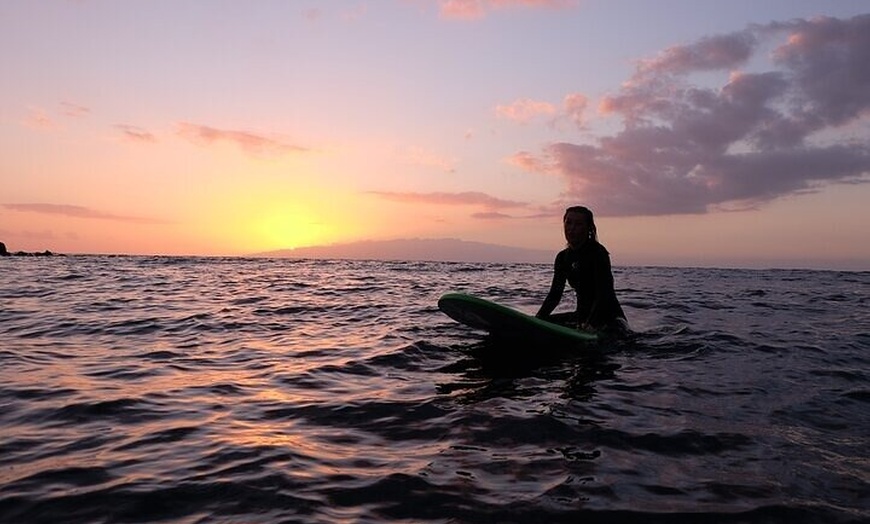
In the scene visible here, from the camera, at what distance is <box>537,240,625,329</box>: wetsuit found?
10.5 m

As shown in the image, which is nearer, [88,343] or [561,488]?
[561,488]

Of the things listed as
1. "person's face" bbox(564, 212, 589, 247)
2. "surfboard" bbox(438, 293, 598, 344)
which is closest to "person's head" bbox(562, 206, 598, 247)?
"person's face" bbox(564, 212, 589, 247)

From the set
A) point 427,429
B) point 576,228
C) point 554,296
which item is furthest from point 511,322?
point 427,429

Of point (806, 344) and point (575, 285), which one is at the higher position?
point (575, 285)

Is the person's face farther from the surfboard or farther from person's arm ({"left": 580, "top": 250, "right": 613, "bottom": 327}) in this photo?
the surfboard

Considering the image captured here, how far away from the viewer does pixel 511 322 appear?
31.7 ft

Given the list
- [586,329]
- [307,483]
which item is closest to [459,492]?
[307,483]

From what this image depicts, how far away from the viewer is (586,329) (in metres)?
10.7

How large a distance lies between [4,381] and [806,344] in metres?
13.1

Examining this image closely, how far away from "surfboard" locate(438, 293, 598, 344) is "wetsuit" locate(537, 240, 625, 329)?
78 cm

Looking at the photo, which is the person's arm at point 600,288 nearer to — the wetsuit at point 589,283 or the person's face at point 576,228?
the wetsuit at point 589,283

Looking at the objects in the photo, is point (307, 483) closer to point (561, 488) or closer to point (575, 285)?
point (561, 488)

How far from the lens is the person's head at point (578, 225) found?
10.3m

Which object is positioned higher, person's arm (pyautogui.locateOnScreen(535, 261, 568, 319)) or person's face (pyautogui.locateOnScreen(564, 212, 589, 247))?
person's face (pyautogui.locateOnScreen(564, 212, 589, 247))
